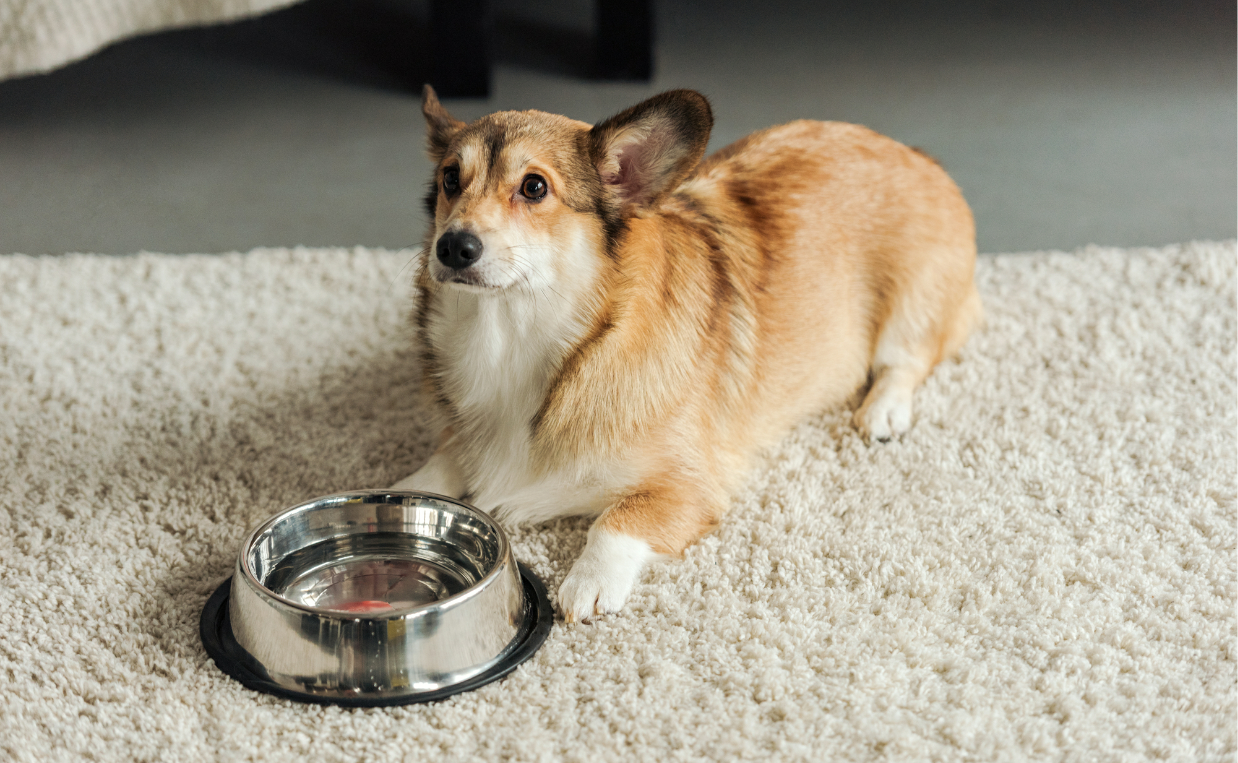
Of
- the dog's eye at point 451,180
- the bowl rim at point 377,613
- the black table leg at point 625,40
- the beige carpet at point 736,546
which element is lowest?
the beige carpet at point 736,546

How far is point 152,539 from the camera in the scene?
Answer: 1.88 m

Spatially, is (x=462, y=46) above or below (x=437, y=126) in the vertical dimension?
below

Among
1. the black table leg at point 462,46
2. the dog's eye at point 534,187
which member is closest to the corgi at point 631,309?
the dog's eye at point 534,187

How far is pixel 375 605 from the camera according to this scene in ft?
5.54

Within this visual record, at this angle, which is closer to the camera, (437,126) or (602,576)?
(602,576)

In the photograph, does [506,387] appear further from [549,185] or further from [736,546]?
[736,546]

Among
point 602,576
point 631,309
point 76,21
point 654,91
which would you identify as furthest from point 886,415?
point 76,21

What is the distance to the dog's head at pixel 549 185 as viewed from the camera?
65.3 inches

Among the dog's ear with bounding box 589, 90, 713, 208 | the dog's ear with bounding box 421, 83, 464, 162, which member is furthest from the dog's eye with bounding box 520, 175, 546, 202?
the dog's ear with bounding box 421, 83, 464, 162

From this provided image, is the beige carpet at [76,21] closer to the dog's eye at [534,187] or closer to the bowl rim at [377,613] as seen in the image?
the dog's eye at [534,187]

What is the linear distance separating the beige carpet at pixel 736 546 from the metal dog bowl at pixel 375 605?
44mm

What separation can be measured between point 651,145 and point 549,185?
189 mm

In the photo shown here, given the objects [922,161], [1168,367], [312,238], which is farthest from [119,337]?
[1168,367]

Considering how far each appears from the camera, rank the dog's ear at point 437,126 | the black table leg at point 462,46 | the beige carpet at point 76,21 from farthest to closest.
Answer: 1. the black table leg at point 462,46
2. the beige carpet at point 76,21
3. the dog's ear at point 437,126
